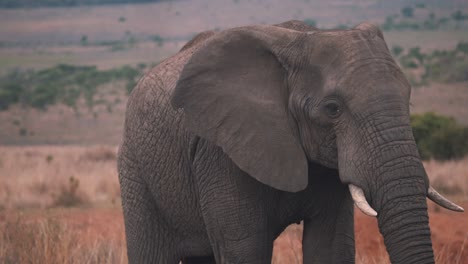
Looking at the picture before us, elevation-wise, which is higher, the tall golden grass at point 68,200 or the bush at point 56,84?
the bush at point 56,84

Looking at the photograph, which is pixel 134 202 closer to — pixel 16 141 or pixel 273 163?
pixel 273 163

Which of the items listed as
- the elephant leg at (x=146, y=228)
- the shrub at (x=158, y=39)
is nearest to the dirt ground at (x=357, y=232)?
the elephant leg at (x=146, y=228)

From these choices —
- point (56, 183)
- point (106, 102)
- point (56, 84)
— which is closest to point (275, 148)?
point (56, 183)

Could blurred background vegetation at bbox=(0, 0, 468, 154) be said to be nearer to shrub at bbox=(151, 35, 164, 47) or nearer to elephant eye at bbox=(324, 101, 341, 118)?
shrub at bbox=(151, 35, 164, 47)

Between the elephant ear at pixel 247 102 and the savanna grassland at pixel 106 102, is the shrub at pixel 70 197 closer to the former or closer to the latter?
the savanna grassland at pixel 106 102

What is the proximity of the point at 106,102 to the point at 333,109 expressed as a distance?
48.9 metres

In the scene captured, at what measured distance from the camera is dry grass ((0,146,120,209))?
2042 cm

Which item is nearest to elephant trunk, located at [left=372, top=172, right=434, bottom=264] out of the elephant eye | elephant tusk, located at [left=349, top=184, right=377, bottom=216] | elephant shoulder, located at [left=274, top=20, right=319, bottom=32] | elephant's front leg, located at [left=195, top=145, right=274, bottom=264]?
elephant tusk, located at [left=349, top=184, right=377, bottom=216]

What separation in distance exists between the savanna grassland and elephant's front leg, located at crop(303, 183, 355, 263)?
83cm

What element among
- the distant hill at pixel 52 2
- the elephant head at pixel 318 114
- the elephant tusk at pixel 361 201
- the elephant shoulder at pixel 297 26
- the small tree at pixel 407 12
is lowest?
the elephant tusk at pixel 361 201

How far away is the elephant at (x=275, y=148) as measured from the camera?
6.45 metres

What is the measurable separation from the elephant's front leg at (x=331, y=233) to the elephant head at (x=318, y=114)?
604mm

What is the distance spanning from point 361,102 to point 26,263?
448 cm

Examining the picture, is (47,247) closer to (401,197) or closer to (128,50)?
(401,197)
